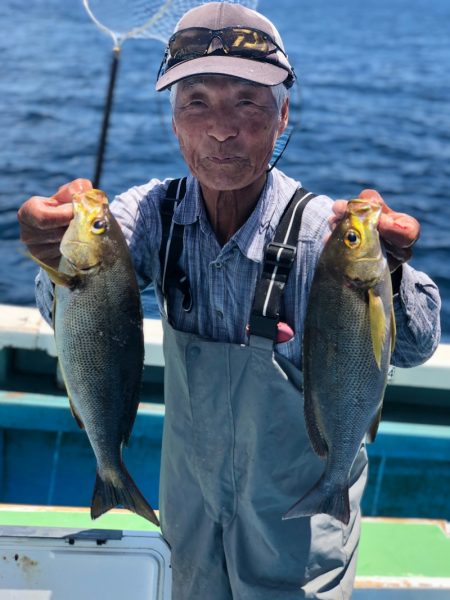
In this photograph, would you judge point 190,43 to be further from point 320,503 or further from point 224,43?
point 320,503

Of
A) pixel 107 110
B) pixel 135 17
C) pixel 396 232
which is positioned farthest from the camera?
pixel 135 17

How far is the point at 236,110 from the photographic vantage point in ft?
8.67

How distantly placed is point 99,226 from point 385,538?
2244mm

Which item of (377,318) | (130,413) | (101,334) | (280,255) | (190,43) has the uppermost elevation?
(190,43)

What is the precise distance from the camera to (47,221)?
2418 millimetres

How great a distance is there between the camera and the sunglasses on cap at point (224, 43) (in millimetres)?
2641

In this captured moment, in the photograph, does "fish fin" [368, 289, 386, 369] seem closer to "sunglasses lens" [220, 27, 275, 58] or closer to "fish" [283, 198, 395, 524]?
"fish" [283, 198, 395, 524]

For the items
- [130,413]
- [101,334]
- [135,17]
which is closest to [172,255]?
[101,334]

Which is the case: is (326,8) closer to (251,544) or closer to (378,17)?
(378,17)

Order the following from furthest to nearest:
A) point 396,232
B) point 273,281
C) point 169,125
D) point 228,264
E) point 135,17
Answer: point 169,125, point 135,17, point 228,264, point 273,281, point 396,232

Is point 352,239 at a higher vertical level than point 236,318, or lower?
higher

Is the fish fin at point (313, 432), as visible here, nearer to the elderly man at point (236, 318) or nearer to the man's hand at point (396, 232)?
the elderly man at point (236, 318)

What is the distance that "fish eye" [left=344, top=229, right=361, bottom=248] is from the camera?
236 centimetres

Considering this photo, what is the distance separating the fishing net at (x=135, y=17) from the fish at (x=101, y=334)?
235 cm
